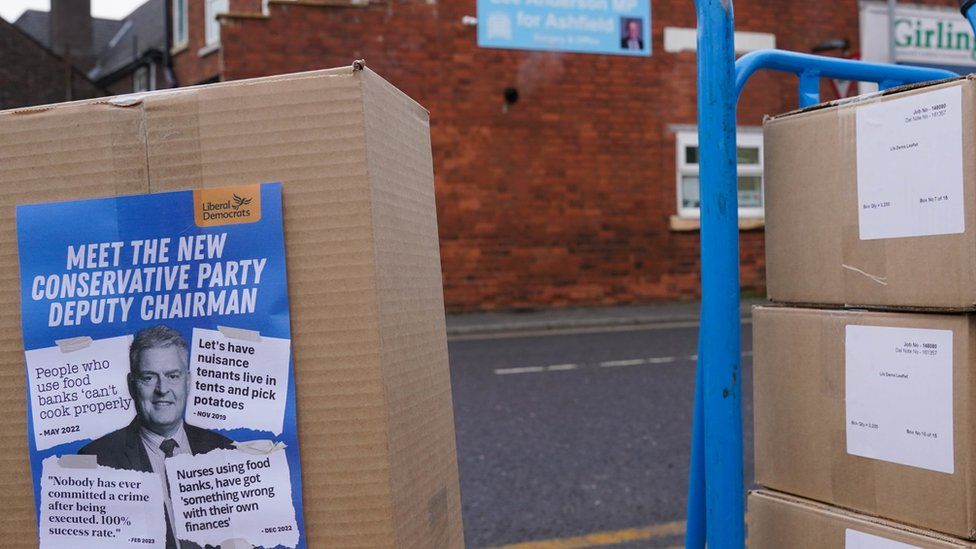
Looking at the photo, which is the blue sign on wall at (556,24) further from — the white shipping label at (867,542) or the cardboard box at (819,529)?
the white shipping label at (867,542)

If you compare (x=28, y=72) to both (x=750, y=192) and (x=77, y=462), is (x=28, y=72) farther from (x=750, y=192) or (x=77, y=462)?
(x=77, y=462)

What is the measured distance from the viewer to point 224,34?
11.2m

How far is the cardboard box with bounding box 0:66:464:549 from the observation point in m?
1.20

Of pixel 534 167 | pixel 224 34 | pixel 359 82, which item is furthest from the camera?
pixel 534 167

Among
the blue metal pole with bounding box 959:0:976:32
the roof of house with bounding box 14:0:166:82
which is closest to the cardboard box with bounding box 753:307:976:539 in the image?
the blue metal pole with bounding box 959:0:976:32

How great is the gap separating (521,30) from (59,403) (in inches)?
427

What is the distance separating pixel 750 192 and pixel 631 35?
115 inches

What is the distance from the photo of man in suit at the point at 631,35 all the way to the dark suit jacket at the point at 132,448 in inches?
461

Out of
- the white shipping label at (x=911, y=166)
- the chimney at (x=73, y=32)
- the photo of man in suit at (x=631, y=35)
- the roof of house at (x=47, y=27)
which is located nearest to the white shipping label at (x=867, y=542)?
the white shipping label at (x=911, y=166)

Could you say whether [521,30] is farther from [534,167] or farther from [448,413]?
[448,413]

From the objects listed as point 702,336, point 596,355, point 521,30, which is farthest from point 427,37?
point 702,336

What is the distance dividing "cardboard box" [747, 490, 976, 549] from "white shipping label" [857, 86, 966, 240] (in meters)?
0.50

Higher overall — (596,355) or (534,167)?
(534,167)

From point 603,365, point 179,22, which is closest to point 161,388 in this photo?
point 603,365
